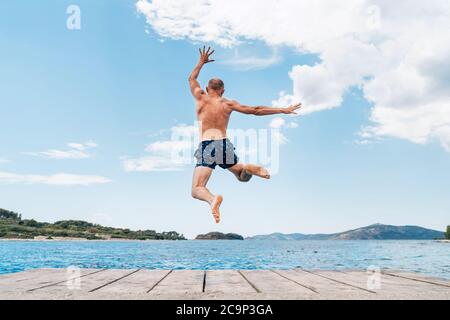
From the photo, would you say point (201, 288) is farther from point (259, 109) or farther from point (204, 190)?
point (259, 109)

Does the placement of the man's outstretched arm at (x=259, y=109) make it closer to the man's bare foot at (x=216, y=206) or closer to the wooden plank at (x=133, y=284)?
the man's bare foot at (x=216, y=206)

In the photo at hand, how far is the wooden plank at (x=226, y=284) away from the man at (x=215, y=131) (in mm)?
1441

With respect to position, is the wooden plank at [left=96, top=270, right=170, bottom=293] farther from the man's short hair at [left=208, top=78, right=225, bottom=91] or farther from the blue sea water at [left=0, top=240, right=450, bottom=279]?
the blue sea water at [left=0, top=240, right=450, bottom=279]

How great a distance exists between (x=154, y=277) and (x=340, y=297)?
155 inches

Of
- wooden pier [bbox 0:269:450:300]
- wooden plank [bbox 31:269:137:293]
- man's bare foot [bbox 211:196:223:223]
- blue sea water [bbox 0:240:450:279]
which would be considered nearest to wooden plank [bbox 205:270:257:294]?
wooden pier [bbox 0:269:450:300]

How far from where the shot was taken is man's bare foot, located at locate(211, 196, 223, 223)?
21.3 ft

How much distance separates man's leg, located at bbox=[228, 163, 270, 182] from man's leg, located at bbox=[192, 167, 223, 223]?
1.48ft

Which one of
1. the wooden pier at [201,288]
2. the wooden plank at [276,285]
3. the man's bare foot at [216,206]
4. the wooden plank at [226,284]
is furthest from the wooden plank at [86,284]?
the wooden plank at [276,285]

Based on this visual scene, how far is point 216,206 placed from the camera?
21.7 ft

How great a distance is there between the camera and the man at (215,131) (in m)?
7.38
